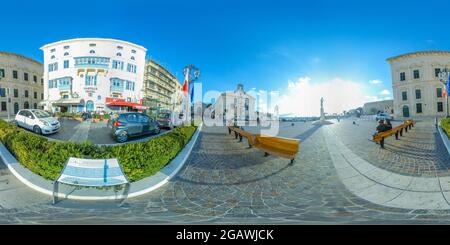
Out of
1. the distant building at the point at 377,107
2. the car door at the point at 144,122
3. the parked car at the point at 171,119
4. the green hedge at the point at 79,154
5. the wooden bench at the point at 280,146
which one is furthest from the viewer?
the distant building at the point at 377,107

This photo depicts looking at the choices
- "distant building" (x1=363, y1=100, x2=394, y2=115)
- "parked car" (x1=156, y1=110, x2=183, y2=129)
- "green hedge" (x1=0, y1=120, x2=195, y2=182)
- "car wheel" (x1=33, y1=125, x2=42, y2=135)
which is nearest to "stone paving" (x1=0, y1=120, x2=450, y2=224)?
"green hedge" (x1=0, y1=120, x2=195, y2=182)

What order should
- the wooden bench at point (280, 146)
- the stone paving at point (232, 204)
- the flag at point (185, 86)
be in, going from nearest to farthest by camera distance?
the stone paving at point (232, 204), the wooden bench at point (280, 146), the flag at point (185, 86)

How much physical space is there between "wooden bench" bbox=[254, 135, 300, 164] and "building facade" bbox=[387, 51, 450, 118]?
3804cm

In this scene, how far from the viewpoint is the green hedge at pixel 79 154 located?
4461mm

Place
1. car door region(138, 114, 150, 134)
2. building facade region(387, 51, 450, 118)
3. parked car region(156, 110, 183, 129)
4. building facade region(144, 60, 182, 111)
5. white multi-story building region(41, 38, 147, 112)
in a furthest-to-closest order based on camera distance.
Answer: building facade region(387, 51, 450, 118)
parked car region(156, 110, 183, 129)
building facade region(144, 60, 182, 111)
car door region(138, 114, 150, 134)
white multi-story building region(41, 38, 147, 112)

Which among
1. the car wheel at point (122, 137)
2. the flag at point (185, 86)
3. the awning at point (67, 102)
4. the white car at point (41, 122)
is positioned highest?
the flag at point (185, 86)

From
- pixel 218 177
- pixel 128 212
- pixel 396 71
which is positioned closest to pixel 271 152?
pixel 218 177

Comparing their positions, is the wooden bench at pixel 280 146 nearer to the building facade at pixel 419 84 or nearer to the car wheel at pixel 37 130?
the car wheel at pixel 37 130

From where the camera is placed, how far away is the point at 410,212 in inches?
128

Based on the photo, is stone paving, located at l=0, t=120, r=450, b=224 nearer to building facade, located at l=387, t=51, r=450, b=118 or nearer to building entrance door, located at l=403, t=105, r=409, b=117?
building facade, located at l=387, t=51, r=450, b=118

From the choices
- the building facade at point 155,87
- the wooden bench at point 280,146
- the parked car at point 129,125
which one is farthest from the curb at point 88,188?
the wooden bench at point 280,146

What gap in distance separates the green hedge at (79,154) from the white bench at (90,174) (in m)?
0.25

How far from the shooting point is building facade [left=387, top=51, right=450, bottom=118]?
30.5m

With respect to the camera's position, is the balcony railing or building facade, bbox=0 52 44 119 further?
building facade, bbox=0 52 44 119
